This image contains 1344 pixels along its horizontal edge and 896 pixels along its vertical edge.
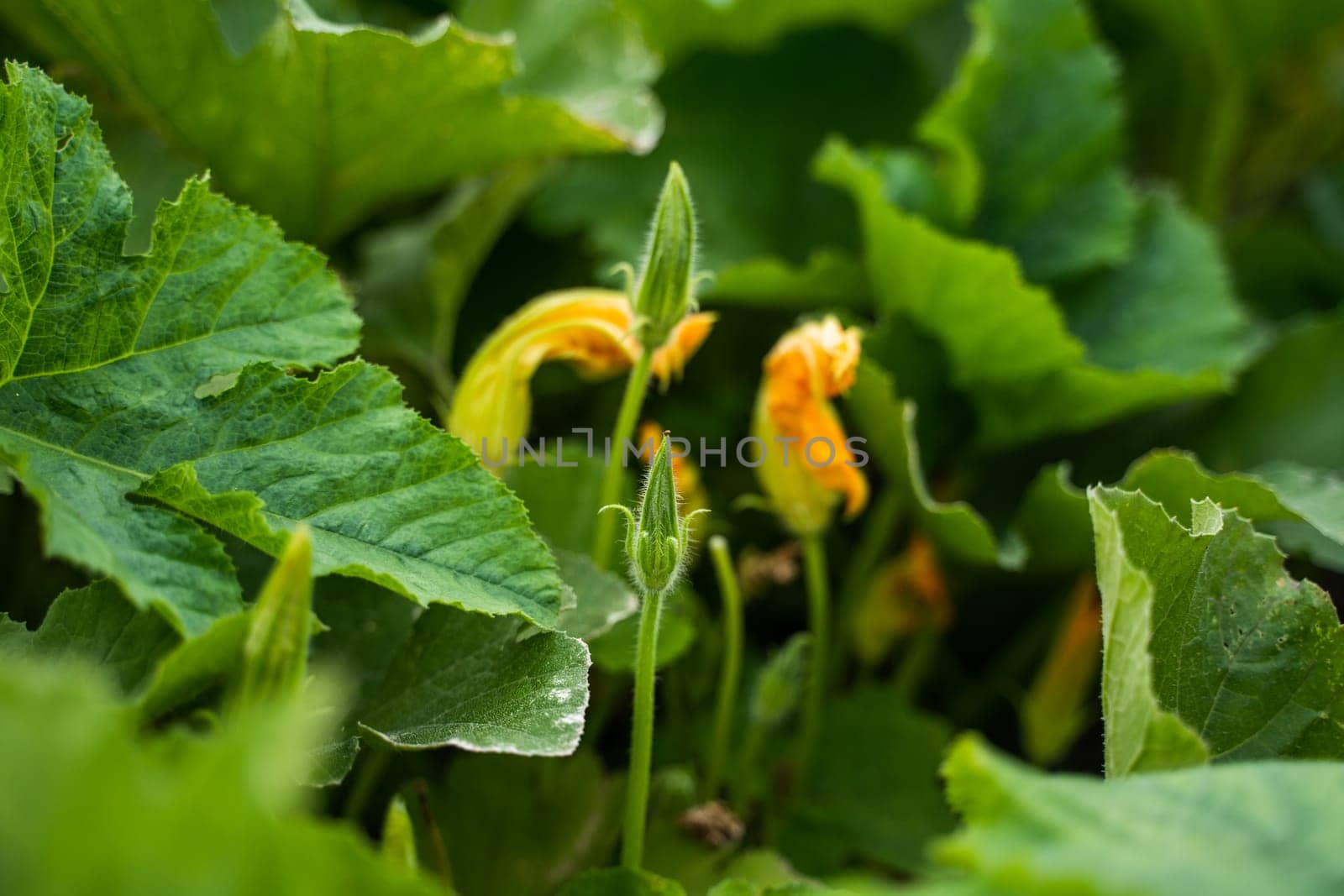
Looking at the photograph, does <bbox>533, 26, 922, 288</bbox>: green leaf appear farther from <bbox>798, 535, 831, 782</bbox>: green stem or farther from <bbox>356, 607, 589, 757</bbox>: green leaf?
<bbox>356, 607, 589, 757</bbox>: green leaf

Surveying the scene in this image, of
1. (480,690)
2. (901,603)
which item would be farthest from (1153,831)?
(901,603)

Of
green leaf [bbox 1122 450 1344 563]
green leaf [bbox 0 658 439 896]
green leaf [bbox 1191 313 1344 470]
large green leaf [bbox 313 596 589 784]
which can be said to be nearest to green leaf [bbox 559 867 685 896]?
large green leaf [bbox 313 596 589 784]

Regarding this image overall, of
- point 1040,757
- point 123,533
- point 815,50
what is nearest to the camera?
point 123,533

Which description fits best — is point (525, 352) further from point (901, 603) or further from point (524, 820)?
point (901, 603)

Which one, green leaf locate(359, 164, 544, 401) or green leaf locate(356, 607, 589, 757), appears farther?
green leaf locate(359, 164, 544, 401)

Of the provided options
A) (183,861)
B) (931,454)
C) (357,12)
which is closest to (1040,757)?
(931,454)

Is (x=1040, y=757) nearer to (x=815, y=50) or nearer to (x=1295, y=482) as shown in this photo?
(x=1295, y=482)
